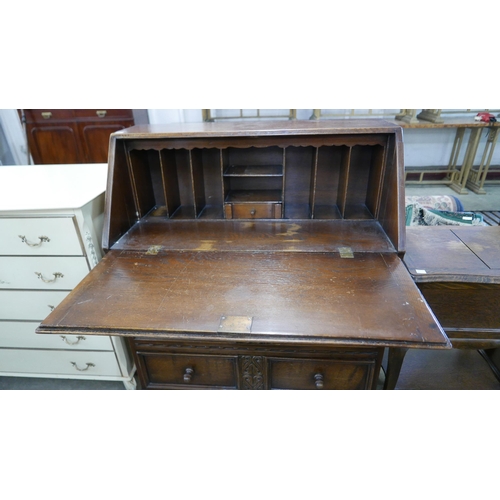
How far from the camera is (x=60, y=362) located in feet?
5.22

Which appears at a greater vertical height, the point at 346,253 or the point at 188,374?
the point at 346,253

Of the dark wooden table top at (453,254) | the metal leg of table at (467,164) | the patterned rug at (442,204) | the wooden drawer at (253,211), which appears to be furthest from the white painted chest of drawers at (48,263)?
the metal leg of table at (467,164)

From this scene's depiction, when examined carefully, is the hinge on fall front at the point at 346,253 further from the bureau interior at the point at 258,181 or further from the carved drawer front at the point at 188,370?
the carved drawer front at the point at 188,370

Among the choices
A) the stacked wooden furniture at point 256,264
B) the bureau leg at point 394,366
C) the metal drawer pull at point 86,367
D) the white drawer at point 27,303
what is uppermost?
the stacked wooden furniture at point 256,264

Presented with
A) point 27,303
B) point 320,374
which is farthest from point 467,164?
point 27,303

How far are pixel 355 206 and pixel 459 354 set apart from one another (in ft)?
3.47

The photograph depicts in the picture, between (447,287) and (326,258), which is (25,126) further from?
(447,287)

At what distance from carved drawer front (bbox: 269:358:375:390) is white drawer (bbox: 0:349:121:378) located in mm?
834

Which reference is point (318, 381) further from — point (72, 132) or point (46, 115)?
point (46, 115)

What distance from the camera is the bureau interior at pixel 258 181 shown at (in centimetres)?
145

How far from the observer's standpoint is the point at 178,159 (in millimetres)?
1542

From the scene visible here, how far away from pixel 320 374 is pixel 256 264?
48 centimetres

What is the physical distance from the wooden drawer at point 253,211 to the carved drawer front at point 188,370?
65cm

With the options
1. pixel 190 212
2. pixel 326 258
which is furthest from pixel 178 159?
pixel 326 258
